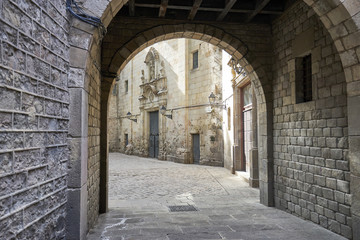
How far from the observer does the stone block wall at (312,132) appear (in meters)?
4.00

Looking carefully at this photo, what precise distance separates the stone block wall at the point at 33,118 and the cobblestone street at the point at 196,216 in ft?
5.10

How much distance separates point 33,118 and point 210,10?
4.36 m

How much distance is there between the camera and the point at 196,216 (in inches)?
196

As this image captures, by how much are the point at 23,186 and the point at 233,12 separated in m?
5.32

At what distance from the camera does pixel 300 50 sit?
5.00 meters

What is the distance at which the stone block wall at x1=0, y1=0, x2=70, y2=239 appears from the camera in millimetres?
1972

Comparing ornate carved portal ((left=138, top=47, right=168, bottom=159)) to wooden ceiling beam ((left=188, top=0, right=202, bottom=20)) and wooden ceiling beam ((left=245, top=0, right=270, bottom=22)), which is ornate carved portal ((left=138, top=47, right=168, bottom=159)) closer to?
wooden ceiling beam ((left=188, top=0, right=202, bottom=20))

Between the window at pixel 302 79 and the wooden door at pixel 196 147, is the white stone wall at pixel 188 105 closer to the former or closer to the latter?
the wooden door at pixel 196 147

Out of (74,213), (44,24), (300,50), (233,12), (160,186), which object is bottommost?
(160,186)

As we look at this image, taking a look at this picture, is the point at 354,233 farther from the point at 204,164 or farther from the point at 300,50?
the point at 204,164

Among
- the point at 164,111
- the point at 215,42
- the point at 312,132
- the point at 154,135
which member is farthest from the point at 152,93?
the point at 312,132

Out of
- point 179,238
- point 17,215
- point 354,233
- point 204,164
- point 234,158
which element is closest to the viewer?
point 17,215

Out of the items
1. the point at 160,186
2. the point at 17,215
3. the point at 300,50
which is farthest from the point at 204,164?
the point at 17,215

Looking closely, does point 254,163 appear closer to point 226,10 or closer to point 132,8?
point 226,10
